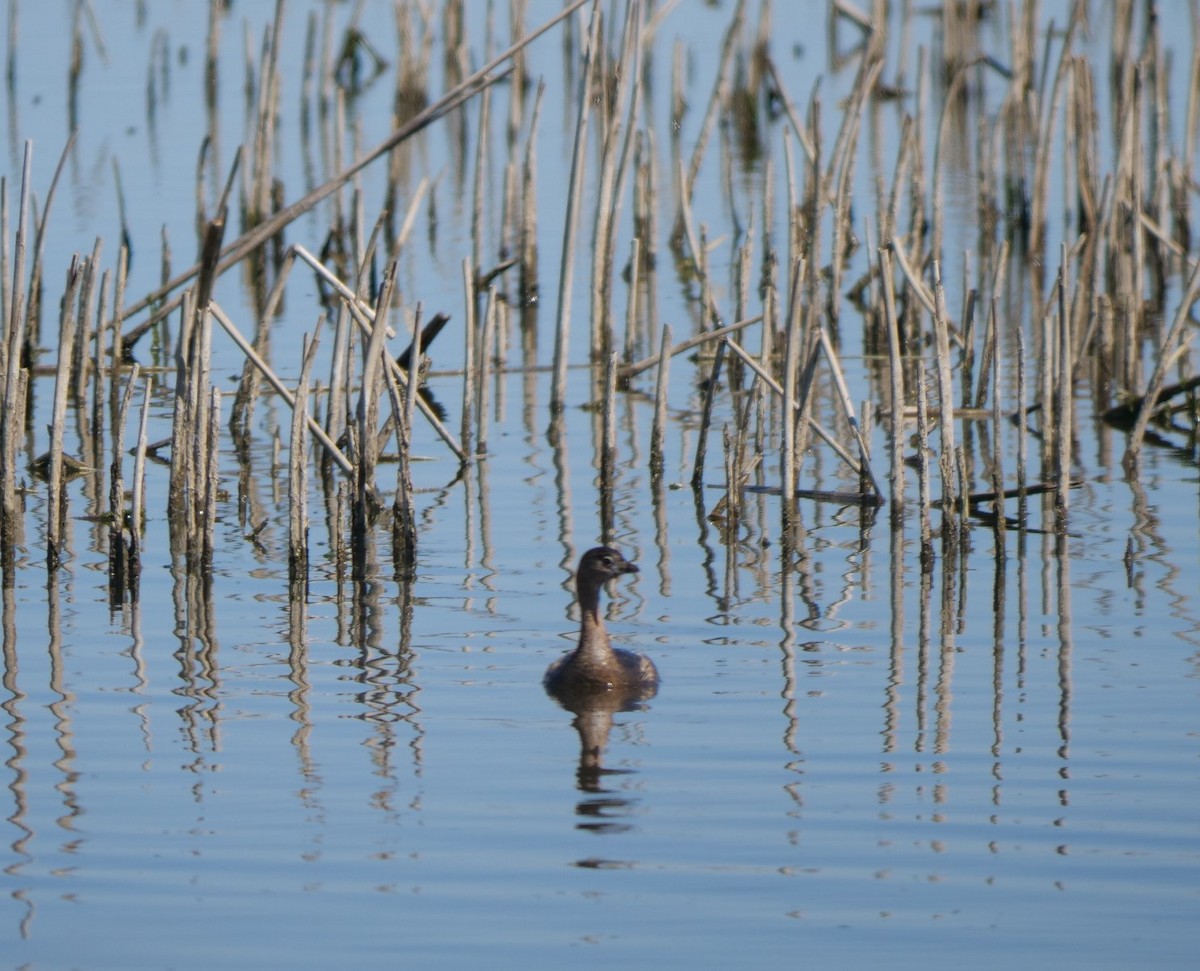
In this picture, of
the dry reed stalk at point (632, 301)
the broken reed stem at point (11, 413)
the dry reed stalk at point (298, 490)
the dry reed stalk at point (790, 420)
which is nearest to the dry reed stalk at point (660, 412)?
the dry reed stalk at point (790, 420)

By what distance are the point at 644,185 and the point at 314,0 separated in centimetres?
1782

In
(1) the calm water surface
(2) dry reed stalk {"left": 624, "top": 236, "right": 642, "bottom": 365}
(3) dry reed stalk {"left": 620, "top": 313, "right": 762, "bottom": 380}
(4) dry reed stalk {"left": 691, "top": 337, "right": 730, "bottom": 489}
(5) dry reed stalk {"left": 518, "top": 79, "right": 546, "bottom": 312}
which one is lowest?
(1) the calm water surface

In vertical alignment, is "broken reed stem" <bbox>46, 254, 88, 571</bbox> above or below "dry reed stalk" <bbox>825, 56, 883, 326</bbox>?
below

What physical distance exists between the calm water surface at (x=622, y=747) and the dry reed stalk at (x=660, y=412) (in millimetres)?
111

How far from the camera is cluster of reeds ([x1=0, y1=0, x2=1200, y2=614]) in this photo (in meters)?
9.31

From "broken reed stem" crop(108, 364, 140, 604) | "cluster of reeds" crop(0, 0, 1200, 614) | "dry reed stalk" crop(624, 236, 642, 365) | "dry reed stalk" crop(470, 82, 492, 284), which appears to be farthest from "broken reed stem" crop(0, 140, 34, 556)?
"dry reed stalk" crop(470, 82, 492, 284)

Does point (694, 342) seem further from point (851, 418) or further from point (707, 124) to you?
point (707, 124)

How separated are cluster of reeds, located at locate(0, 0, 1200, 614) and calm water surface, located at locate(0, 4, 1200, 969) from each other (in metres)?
0.32

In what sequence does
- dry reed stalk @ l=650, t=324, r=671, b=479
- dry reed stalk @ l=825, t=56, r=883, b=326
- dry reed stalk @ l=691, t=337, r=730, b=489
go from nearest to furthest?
1. dry reed stalk @ l=691, t=337, r=730, b=489
2. dry reed stalk @ l=650, t=324, r=671, b=479
3. dry reed stalk @ l=825, t=56, r=883, b=326

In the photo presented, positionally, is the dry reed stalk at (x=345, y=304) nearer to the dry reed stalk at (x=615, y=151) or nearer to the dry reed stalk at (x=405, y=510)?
the dry reed stalk at (x=405, y=510)

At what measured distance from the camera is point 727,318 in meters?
15.9

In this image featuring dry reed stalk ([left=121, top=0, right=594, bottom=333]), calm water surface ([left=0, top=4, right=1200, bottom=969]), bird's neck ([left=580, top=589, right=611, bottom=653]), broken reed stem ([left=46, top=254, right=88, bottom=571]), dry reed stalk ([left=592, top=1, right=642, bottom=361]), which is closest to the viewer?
calm water surface ([left=0, top=4, right=1200, bottom=969])

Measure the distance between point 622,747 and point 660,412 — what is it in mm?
4472

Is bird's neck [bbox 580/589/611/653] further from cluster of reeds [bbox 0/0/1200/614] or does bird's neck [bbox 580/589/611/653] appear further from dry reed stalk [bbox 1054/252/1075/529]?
dry reed stalk [bbox 1054/252/1075/529]
